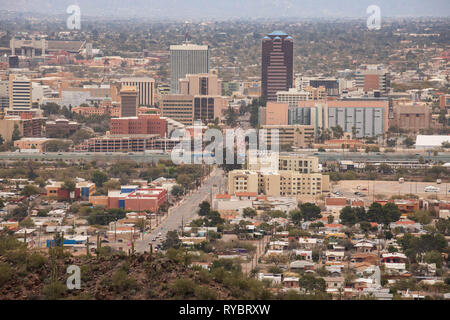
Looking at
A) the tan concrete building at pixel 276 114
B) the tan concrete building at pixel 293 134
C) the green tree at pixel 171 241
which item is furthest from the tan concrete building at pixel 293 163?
the tan concrete building at pixel 276 114

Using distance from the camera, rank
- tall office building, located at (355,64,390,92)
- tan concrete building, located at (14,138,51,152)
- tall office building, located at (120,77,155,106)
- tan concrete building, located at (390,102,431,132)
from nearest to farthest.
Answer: tan concrete building, located at (14,138,51,152)
tan concrete building, located at (390,102,431,132)
tall office building, located at (120,77,155,106)
tall office building, located at (355,64,390,92)

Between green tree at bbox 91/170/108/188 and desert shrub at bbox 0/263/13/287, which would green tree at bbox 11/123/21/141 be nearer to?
green tree at bbox 91/170/108/188

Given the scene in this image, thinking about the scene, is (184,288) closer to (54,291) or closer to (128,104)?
(54,291)

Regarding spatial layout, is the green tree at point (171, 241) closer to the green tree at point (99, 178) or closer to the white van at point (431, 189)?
the green tree at point (99, 178)

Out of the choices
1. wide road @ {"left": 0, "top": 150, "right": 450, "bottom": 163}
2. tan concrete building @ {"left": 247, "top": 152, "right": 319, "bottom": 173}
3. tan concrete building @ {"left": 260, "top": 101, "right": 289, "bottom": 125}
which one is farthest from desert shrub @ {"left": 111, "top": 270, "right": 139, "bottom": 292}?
tan concrete building @ {"left": 260, "top": 101, "right": 289, "bottom": 125}

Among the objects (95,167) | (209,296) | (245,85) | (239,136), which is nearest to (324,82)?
(245,85)

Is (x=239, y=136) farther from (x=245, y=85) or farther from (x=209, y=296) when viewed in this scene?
(x=209, y=296)
